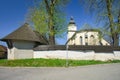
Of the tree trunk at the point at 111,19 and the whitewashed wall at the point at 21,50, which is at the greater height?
the tree trunk at the point at 111,19

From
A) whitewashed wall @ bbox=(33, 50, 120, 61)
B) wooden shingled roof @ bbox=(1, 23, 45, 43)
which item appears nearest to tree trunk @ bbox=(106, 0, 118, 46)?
whitewashed wall @ bbox=(33, 50, 120, 61)

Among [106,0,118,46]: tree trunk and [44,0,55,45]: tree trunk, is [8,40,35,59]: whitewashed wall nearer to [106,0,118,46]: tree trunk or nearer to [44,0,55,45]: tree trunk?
[44,0,55,45]: tree trunk

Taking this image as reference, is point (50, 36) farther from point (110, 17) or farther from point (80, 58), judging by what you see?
point (110, 17)

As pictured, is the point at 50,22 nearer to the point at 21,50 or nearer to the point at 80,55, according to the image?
the point at 21,50

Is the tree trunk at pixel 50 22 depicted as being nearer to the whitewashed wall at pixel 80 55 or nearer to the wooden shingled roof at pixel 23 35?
the wooden shingled roof at pixel 23 35

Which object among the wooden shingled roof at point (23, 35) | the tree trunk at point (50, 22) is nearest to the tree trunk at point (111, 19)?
the tree trunk at point (50, 22)

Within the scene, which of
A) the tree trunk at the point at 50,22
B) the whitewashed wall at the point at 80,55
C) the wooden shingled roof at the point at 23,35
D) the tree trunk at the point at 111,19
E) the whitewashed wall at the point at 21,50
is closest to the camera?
the whitewashed wall at the point at 80,55

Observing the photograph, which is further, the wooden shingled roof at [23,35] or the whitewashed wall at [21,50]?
the wooden shingled roof at [23,35]

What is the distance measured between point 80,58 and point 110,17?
321 inches

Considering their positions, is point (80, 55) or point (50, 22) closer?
point (80, 55)

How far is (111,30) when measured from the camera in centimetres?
2909

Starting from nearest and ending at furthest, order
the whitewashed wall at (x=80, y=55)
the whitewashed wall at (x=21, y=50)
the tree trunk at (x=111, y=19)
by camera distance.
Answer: the whitewashed wall at (x=80, y=55)
the whitewashed wall at (x=21, y=50)
the tree trunk at (x=111, y=19)

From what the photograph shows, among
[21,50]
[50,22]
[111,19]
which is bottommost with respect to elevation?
[21,50]

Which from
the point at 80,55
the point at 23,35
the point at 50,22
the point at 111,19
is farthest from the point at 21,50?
the point at 111,19
